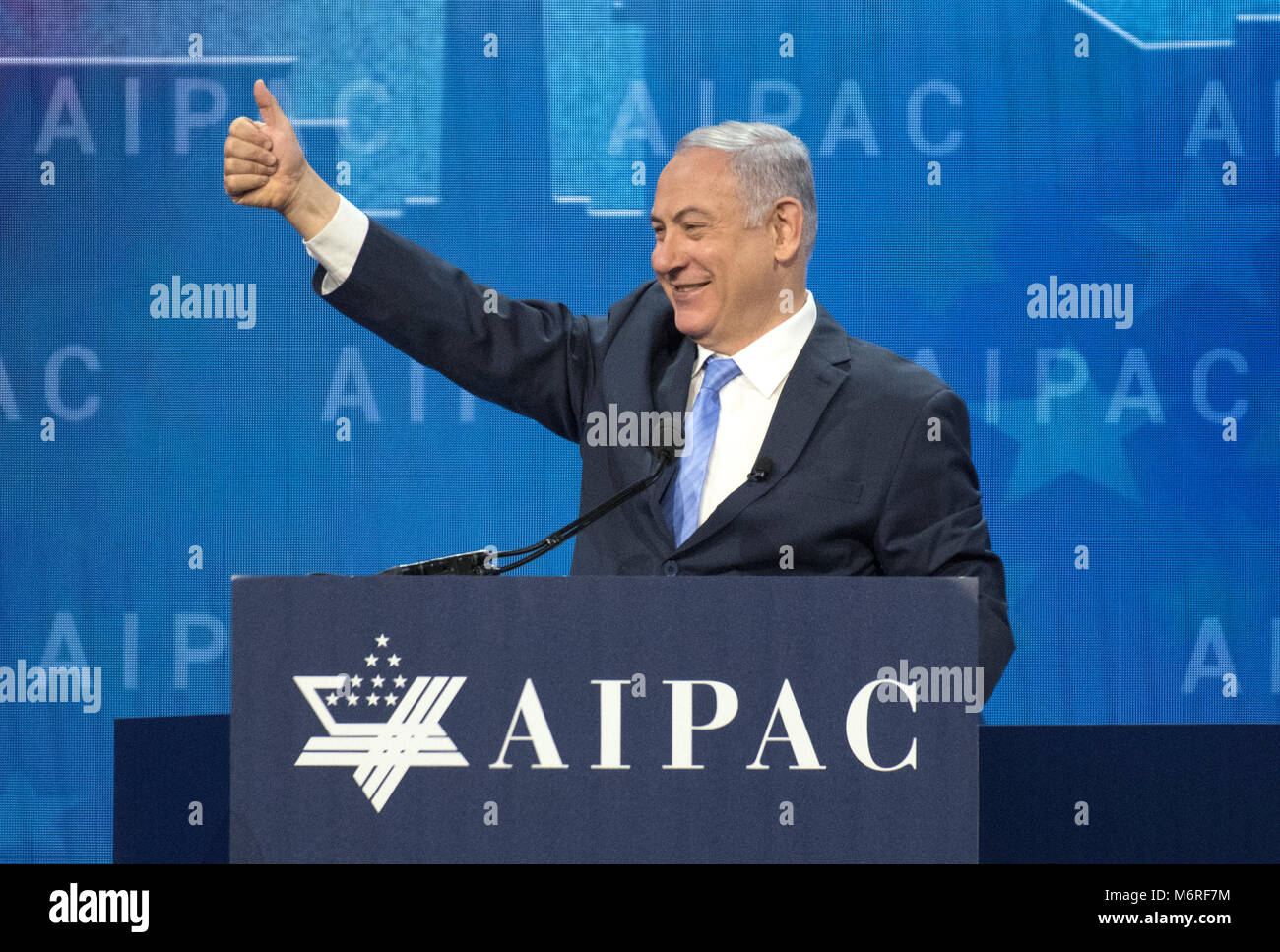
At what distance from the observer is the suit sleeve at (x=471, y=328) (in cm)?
224

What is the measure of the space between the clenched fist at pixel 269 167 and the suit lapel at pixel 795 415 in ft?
2.13

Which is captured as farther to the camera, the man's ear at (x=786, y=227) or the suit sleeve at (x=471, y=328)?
the man's ear at (x=786, y=227)

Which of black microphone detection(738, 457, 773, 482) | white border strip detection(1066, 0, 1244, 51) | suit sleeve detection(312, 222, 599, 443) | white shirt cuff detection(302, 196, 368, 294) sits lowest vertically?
black microphone detection(738, 457, 773, 482)

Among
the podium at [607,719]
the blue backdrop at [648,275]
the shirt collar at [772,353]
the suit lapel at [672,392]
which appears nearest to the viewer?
the podium at [607,719]

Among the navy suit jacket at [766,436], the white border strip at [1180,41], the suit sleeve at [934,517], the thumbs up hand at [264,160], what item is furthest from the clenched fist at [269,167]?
the white border strip at [1180,41]

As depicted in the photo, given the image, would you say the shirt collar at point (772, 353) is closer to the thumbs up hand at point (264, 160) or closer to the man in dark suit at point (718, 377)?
the man in dark suit at point (718, 377)

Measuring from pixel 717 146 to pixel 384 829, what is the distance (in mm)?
1235

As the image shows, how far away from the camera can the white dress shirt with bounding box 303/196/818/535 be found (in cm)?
219

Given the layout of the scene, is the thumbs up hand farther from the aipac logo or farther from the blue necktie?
the aipac logo

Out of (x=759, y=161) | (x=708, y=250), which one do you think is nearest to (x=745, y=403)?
(x=708, y=250)

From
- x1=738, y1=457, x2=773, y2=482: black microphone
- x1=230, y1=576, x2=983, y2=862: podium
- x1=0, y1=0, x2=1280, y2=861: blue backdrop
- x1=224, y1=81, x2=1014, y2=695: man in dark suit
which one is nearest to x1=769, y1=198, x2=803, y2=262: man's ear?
x1=224, y1=81, x2=1014, y2=695: man in dark suit

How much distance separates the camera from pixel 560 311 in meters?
2.53

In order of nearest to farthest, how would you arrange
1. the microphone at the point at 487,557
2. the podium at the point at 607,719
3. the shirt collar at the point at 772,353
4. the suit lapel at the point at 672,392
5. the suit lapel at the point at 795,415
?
the podium at the point at 607,719 < the microphone at the point at 487,557 < the suit lapel at the point at 795,415 < the suit lapel at the point at 672,392 < the shirt collar at the point at 772,353

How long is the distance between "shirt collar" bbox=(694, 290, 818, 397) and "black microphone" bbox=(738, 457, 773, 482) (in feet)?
0.82
